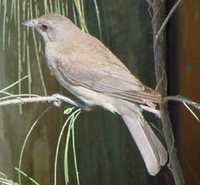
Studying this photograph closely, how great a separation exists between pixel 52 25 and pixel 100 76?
6.8 inches

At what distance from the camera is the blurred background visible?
175cm

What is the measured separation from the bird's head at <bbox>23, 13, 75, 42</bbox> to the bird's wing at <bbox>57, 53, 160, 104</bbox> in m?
0.07

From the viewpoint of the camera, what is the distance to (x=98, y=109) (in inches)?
73.8

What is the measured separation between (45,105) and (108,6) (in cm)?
34

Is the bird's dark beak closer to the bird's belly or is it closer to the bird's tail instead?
the bird's belly

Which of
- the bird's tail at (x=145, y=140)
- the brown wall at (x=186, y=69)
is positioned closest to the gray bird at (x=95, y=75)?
the bird's tail at (x=145, y=140)

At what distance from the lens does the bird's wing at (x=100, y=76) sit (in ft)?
5.12

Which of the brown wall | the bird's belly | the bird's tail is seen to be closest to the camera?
the bird's tail

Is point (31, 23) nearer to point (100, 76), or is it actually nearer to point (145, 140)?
point (100, 76)

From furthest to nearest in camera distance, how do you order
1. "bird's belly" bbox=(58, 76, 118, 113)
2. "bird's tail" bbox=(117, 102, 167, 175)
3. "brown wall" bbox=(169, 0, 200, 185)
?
"brown wall" bbox=(169, 0, 200, 185)
"bird's belly" bbox=(58, 76, 118, 113)
"bird's tail" bbox=(117, 102, 167, 175)

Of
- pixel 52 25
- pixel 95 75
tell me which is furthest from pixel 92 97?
pixel 52 25

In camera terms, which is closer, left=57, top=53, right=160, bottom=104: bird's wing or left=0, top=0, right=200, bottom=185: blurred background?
left=57, top=53, right=160, bottom=104: bird's wing

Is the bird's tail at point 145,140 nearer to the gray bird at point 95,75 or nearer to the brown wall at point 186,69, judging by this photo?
the gray bird at point 95,75

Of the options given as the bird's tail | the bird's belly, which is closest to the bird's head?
the bird's belly
